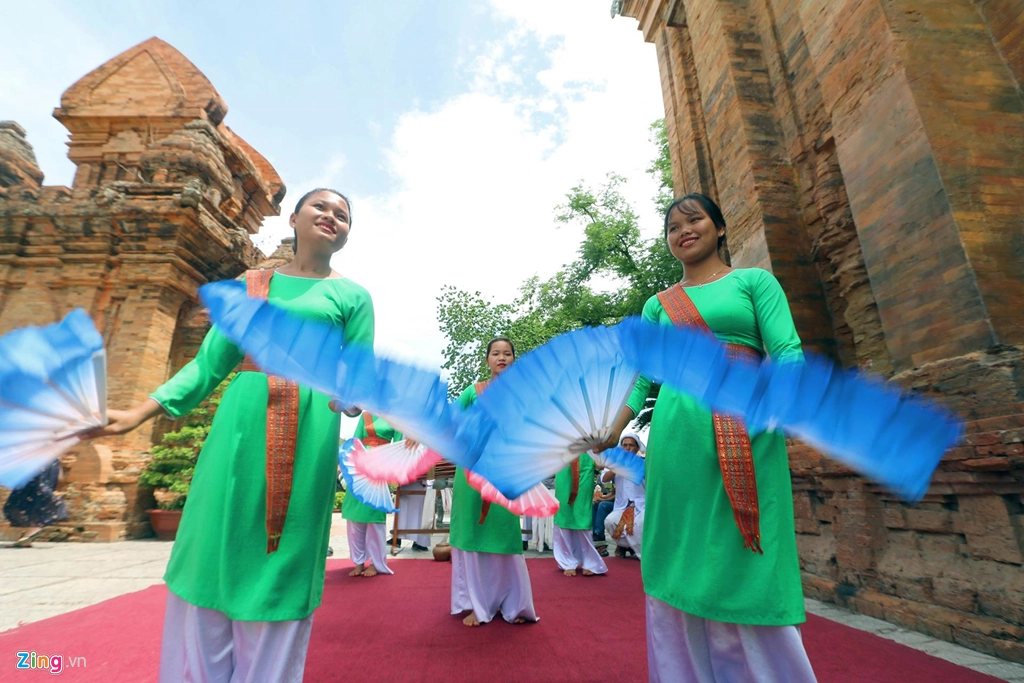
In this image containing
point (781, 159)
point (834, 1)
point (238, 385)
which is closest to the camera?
point (238, 385)

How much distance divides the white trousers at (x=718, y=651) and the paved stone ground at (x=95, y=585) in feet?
5.28

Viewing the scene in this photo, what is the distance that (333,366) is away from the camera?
122cm

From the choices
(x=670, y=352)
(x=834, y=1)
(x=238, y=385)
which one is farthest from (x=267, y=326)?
(x=834, y=1)

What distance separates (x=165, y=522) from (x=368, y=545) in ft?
12.3

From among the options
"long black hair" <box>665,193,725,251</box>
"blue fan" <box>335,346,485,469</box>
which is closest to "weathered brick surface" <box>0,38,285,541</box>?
"blue fan" <box>335,346,485,469</box>

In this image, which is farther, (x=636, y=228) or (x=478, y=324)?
(x=478, y=324)

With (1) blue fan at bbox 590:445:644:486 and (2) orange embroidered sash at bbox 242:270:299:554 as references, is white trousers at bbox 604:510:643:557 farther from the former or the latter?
(2) orange embroidered sash at bbox 242:270:299:554

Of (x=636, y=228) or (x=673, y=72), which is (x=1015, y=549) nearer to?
(x=673, y=72)

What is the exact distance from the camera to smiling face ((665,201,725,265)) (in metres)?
1.75

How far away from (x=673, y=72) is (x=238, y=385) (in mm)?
7857

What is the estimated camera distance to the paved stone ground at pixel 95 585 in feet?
8.27

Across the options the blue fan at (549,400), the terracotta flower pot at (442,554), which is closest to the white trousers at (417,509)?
the terracotta flower pot at (442,554)

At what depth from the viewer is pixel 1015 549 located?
245 cm

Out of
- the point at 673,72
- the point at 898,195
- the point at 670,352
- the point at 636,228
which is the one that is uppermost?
Answer: the point at 636,228
